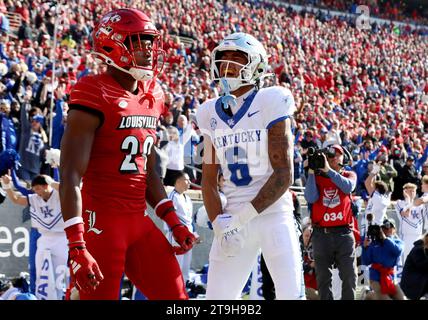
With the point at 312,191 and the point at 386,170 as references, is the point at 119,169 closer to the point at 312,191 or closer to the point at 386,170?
the point at 312,191

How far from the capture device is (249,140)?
450cm

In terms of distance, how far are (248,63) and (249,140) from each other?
1.47 ft

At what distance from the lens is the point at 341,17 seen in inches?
1485

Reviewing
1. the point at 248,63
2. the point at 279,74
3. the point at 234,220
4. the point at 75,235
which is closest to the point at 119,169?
the point at 75,235

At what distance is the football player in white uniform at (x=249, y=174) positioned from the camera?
435 cm

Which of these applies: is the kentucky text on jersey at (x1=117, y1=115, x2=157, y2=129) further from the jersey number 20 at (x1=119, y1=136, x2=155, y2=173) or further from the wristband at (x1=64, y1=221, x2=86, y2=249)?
the wristband at (x1=64, y1=221, x2=86, y2=249)

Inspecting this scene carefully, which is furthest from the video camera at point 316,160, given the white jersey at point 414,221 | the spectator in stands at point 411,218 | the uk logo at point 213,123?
the white jersey at point 414,221

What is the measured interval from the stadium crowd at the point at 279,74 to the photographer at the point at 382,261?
3.05 meters

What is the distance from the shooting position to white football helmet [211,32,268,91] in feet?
15.1

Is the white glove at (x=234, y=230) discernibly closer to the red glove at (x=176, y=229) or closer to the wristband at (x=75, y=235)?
the red glove at (x=176, y=229)

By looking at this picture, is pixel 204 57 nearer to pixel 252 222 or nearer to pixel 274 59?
pixel 274 59

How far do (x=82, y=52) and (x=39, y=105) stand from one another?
17.5 ft

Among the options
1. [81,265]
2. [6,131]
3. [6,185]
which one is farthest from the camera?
[6,131]

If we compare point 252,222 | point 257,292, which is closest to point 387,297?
point 257,292
